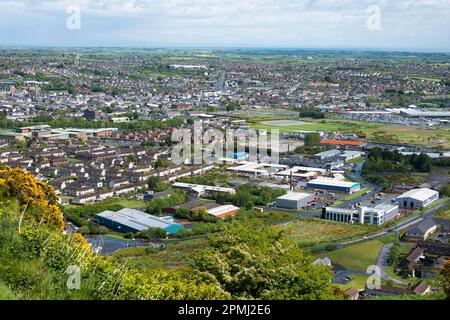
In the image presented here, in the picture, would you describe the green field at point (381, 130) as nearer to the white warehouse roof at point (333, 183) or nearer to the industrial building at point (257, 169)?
the industrial building at point (257, 169)

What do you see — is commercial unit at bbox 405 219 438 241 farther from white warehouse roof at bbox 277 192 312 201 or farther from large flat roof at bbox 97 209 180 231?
large flat roof at bbox 97 209 180 231

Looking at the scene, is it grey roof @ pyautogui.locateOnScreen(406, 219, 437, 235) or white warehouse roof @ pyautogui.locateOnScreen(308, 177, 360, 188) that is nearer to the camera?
grey roof @ pyautogui.locateOnScreen(406, 219, 437, 235)

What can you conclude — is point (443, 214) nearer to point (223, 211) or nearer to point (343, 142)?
point (223, 211)

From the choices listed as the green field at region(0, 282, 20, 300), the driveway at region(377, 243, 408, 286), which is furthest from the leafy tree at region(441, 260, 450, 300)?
the driveway at region(377, 243, 408, 286)

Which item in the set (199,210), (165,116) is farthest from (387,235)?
(165,116)

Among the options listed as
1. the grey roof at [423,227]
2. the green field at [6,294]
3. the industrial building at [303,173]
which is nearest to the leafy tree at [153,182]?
the industrial building at [303,173]
